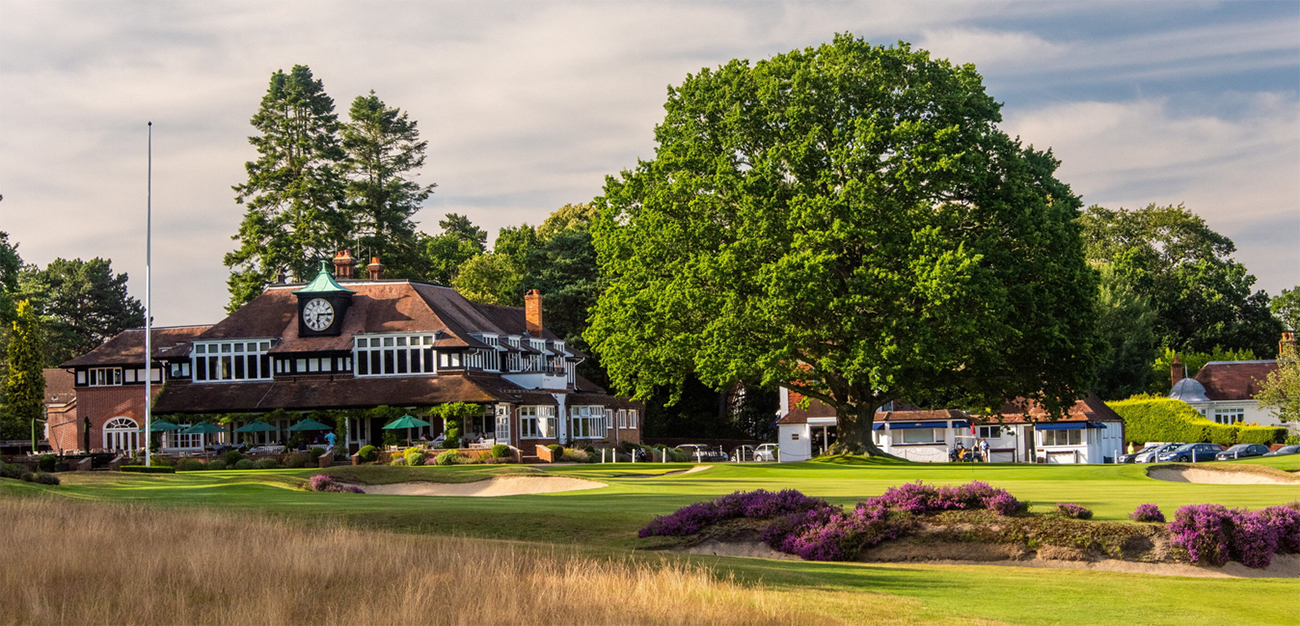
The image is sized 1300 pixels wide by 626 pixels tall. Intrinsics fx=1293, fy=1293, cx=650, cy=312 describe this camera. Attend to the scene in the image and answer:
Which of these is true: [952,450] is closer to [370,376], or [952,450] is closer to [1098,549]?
[370,376]

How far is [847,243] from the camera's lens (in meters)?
42.6

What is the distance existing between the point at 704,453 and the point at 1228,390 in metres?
37.3

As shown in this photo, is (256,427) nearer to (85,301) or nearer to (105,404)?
(105,404)

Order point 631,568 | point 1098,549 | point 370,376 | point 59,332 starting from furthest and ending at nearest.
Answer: point 59,332 → point 370,376 → point 1098,549 → point 631,568

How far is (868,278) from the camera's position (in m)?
41.2

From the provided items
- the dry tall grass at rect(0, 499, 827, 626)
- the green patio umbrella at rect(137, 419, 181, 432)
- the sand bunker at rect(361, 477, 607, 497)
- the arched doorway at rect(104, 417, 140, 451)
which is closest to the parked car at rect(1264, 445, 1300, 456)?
the sand bunker at rect(361, 477, 607, 497)

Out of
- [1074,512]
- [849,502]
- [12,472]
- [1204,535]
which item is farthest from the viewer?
[12,472]

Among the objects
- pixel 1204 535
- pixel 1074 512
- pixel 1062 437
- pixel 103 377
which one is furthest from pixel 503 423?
pixel 1204 535

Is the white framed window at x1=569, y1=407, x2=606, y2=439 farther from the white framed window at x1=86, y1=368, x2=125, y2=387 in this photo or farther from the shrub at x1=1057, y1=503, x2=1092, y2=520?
the shrub at x1=1057, y1=503, x2=1092, y2=520

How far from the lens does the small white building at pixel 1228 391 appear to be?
81375 mm

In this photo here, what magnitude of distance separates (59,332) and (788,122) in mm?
81081

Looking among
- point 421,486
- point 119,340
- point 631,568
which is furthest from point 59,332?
point 631,568

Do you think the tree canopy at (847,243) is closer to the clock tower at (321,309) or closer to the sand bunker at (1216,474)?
the sand bunker at (1216,474)

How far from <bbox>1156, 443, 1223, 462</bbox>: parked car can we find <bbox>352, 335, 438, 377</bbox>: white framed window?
1387 inches
